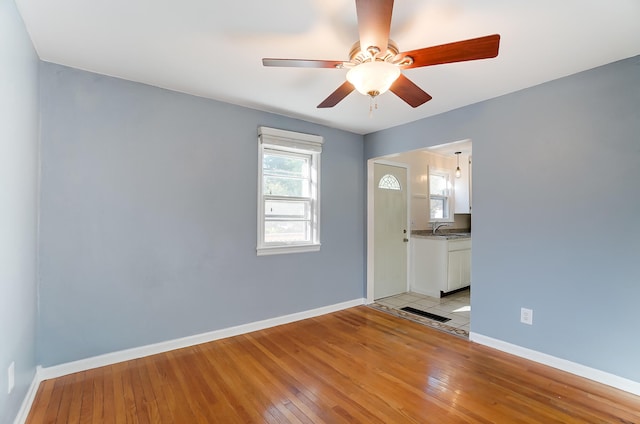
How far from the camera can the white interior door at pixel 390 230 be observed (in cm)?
440

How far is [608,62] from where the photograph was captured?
223 centimetres

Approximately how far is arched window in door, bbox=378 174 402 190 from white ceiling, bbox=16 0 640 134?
1861 mm

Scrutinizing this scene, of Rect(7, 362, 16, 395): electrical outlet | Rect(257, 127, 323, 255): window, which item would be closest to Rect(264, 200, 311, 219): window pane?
Rect(257, 127, 323, 255): window

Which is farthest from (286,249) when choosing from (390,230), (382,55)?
(382,55)

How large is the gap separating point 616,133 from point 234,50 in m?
2.93

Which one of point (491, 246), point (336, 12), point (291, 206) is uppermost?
point (336, 12)

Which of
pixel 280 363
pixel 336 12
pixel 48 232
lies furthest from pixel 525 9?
pixel 48 232

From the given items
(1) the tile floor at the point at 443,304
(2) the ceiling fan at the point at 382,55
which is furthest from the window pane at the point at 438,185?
(2) the ceiling fan at the point at 382,55

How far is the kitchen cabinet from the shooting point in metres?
5.38

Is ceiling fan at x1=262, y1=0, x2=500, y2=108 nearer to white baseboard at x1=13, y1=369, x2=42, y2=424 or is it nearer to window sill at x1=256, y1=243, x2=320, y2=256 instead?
window sill at x1=256, y1=243, x2=320, y2=256

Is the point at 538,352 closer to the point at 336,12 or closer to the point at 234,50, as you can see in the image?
the point at 336,12

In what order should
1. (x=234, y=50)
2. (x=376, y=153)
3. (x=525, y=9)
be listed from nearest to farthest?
(x=525, y=9) → (x=234, y=50) → (x=376, y=153)

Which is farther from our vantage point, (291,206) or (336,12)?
(291,206)

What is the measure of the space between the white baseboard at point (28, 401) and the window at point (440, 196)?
524 centimetres
